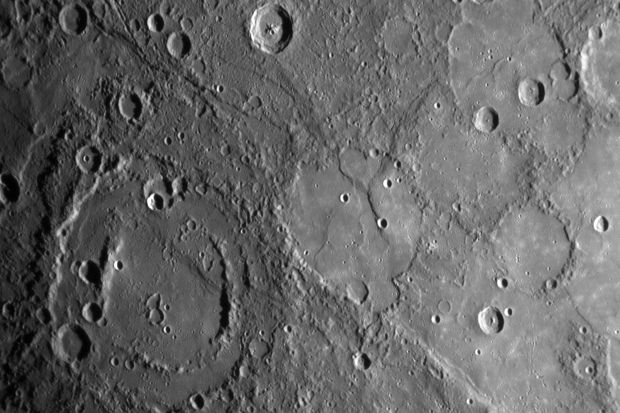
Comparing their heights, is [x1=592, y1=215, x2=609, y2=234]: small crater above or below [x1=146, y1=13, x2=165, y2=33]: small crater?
above

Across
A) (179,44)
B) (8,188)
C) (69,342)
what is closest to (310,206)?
(179,44)

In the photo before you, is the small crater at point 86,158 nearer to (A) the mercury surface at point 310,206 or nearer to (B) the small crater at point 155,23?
(A) the mercury surface at point 310,206

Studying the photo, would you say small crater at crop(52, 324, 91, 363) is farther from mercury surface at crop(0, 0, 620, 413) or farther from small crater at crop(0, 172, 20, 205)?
small crater at crop(0, 172, 20, 205)

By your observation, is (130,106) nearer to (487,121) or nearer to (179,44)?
(179,44)

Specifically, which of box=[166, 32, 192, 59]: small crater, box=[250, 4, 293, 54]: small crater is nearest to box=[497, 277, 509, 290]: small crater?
box=[250, 4, 293, 54]: small crater

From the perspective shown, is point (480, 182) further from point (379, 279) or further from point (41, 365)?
point (41, 365)

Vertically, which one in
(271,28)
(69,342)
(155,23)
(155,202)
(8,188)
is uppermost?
(271,28)

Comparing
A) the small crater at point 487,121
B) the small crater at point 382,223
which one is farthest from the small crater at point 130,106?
the small crater at point 487,121

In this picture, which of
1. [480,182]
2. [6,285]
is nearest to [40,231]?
[6,285]
